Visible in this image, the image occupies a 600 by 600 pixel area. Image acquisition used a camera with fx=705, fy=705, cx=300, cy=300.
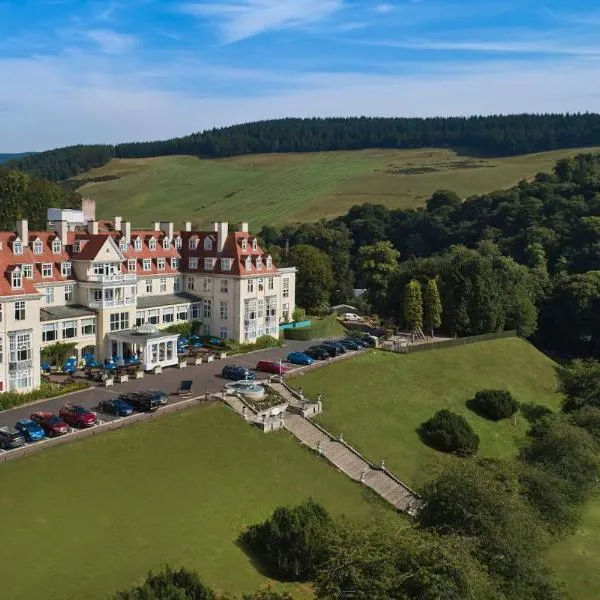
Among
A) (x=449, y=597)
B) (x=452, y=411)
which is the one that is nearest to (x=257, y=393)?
(x=452, y=411)

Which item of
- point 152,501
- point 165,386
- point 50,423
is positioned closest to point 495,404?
point 165,386

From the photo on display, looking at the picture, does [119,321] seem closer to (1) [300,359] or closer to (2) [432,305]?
(1) [300,359]

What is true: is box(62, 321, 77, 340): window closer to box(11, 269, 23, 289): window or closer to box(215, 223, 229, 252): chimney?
box(11, 269, 23, 289): window

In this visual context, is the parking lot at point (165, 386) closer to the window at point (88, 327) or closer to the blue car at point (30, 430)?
the blue car at point (30, 430)

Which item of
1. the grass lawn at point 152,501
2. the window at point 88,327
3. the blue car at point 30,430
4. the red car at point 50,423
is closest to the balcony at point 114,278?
the window at point 88,327

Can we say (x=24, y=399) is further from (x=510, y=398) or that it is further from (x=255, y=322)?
(x=510, y=398)

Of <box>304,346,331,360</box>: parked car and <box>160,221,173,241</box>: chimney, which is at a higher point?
<box>160,221,173,241</box>: chimney

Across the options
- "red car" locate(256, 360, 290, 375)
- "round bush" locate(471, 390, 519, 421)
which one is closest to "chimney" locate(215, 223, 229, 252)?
"red car" locate(256, 360, 290, 375)
